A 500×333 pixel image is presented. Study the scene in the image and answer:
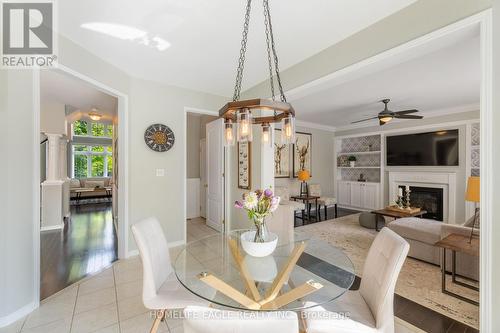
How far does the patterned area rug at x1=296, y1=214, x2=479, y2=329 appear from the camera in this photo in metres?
2.04

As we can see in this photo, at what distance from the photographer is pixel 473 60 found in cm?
274

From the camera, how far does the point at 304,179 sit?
220 inches

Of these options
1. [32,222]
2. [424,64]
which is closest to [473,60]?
[424,64]

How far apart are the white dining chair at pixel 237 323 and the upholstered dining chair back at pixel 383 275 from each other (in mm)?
871

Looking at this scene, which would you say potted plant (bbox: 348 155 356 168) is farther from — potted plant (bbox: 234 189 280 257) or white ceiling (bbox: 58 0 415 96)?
potted plant (bbox: 234 189 280 257)

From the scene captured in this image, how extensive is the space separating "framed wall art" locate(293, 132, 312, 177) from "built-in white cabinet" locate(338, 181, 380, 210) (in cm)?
144

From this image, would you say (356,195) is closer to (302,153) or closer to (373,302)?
(302,153)

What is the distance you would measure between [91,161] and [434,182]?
12.5 m

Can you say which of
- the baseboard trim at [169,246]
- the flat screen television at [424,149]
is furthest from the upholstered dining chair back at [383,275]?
the flat screen television at [424,149]

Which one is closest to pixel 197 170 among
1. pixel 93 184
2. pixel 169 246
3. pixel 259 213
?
pixel 169 246

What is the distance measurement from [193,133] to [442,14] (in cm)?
506

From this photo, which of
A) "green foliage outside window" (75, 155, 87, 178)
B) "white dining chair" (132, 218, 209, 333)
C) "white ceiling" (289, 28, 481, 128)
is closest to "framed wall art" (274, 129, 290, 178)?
"white ceiling" (289, 28, 481, 128)

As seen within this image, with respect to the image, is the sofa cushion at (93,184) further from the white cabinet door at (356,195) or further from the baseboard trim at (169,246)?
the white cabinet door at (356,195)

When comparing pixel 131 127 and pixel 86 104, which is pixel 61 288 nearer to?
pixel 131 127
